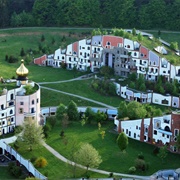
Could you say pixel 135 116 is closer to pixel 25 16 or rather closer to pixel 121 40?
pixel 121 40

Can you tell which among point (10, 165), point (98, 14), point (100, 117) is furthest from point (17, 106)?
point (98, 14)

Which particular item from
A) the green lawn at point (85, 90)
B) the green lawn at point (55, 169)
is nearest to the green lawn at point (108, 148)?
the green lawn at point (55, 169)

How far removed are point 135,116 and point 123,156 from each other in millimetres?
8489

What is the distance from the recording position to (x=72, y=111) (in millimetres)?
74938

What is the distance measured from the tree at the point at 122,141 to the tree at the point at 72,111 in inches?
504

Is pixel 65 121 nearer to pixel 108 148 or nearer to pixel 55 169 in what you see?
pixel 108 148

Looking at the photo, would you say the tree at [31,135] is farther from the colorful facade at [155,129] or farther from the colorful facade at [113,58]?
the colorful facade at [113,58]

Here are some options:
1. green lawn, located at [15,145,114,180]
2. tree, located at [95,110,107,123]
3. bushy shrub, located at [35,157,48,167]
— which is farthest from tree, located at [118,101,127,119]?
bushy shrub, located at [35,157,48,167]

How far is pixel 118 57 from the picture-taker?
95.2 meters

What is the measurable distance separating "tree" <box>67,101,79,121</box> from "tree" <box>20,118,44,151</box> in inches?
406

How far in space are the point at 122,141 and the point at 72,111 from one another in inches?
533

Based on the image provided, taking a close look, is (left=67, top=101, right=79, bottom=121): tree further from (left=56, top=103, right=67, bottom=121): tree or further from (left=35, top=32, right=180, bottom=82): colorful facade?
(left=35, top=32, right=180, bottom=82): colorful facade

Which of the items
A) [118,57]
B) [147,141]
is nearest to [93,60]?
[118,57]

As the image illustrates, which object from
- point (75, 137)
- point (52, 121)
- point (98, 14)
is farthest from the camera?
point (98, 14)
